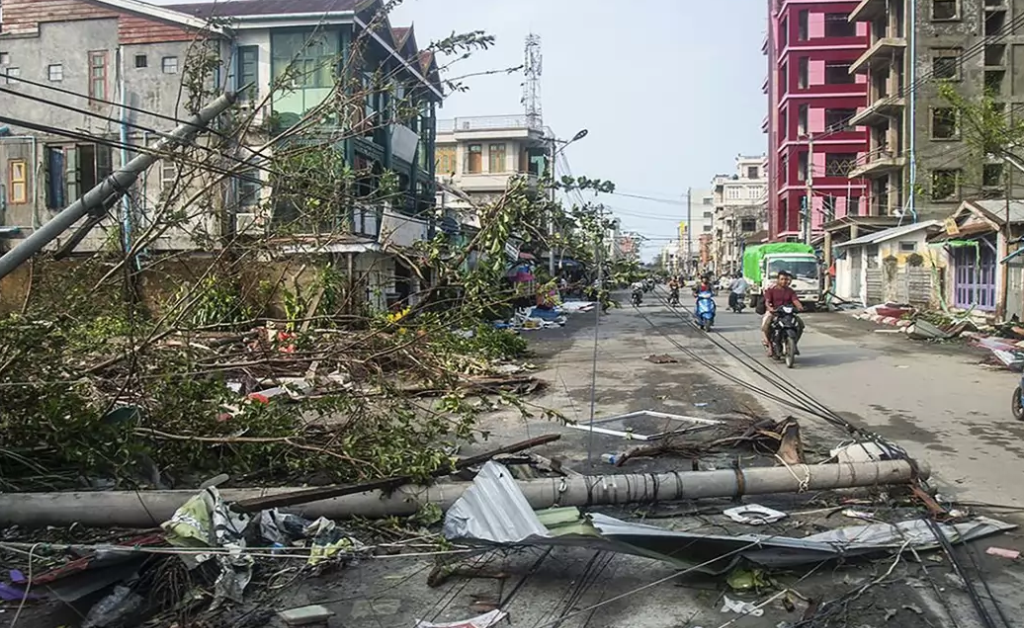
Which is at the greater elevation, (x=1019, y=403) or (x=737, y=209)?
(x=737, y=209)

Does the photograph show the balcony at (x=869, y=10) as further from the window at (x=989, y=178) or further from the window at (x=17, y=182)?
the window at (x=17, y=182)

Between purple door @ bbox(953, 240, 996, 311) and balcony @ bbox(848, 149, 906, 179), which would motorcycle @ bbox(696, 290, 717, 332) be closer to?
purple door @ bbox(953, 240, 996, 311)

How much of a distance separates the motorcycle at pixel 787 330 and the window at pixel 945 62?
31637 mm

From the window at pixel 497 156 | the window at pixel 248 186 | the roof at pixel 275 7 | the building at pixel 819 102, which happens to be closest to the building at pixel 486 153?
the window at pixel 497 156

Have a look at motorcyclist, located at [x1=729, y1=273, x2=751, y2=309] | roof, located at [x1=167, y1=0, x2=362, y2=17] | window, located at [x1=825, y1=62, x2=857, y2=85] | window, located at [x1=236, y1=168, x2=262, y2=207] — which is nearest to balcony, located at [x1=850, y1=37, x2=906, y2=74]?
window, located at [x1=825, y1=62, x2=857, y2=85]

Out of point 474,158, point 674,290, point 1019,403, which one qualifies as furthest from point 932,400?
point 474,158

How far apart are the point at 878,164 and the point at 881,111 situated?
2814 millimetres

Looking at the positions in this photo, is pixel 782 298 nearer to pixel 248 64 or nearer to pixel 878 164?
pixel 248 64

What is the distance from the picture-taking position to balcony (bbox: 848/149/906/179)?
42188 millimetres

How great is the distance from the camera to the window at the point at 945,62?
4002cm

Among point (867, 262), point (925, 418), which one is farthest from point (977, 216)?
point (925, 418)

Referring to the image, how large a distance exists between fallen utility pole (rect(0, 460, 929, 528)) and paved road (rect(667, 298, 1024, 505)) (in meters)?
1.06

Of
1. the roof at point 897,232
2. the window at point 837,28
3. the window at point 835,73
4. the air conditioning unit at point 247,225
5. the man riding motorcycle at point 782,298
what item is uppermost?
the window at point 837,28

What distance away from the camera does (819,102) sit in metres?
61.0
